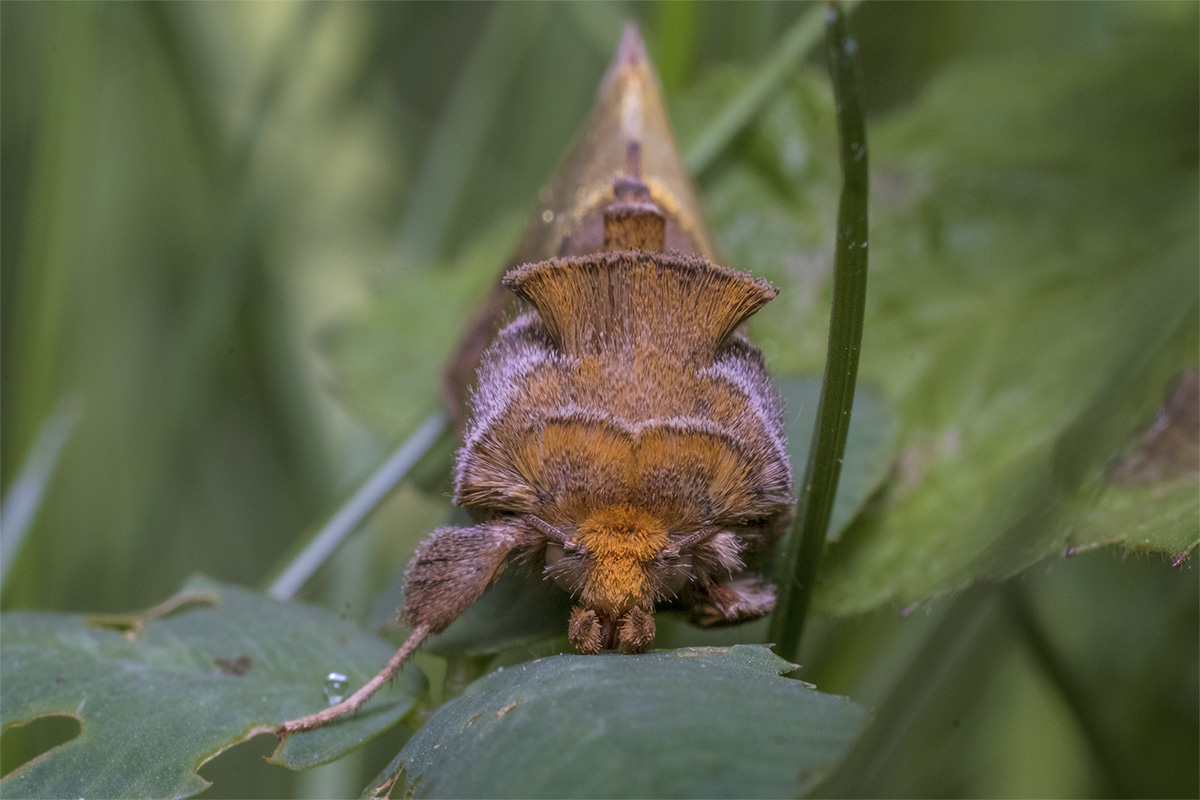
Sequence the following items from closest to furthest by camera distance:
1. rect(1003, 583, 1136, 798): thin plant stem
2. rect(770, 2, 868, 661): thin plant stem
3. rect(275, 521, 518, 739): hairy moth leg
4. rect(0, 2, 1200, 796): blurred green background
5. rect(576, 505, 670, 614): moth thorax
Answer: rect(770, 2, 868, 661): thin plant stem, rect(576, 505, 670, 614): moth thorax, rect(275, 521, 518, 739): hairy moth leg, rect(1003, 583, 1136, 798): thin plant stem, rect(0, 2, 1200, 796): blurred green background

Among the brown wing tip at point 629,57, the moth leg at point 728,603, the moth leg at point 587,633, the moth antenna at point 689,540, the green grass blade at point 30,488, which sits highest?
the brown wing tip at point 629,57

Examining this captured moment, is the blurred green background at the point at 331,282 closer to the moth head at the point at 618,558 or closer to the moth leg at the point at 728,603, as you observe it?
the moth leg at the point at 728,603

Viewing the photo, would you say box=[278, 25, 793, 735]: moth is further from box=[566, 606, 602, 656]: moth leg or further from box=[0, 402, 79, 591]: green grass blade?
box=[0, 402, 79, 591]: green grass blade

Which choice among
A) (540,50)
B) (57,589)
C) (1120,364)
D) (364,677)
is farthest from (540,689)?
(540,50)

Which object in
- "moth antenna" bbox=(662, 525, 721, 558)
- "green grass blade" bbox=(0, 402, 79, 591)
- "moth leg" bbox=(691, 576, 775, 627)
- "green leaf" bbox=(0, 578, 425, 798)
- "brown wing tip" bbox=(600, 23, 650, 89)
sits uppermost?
"brown wing tip" bbox=(600, 23, 650, 89)

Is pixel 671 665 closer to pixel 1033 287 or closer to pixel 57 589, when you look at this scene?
pixel 1033 287

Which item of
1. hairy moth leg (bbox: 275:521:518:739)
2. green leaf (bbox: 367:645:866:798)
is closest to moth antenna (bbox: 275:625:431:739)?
hairy moth leg (bbox: 275:521:518:739)

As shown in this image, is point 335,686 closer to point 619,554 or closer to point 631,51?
point 619,554

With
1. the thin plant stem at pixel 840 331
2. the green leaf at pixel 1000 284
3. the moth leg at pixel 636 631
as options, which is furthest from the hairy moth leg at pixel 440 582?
the green leaf at pixel 1000 284
